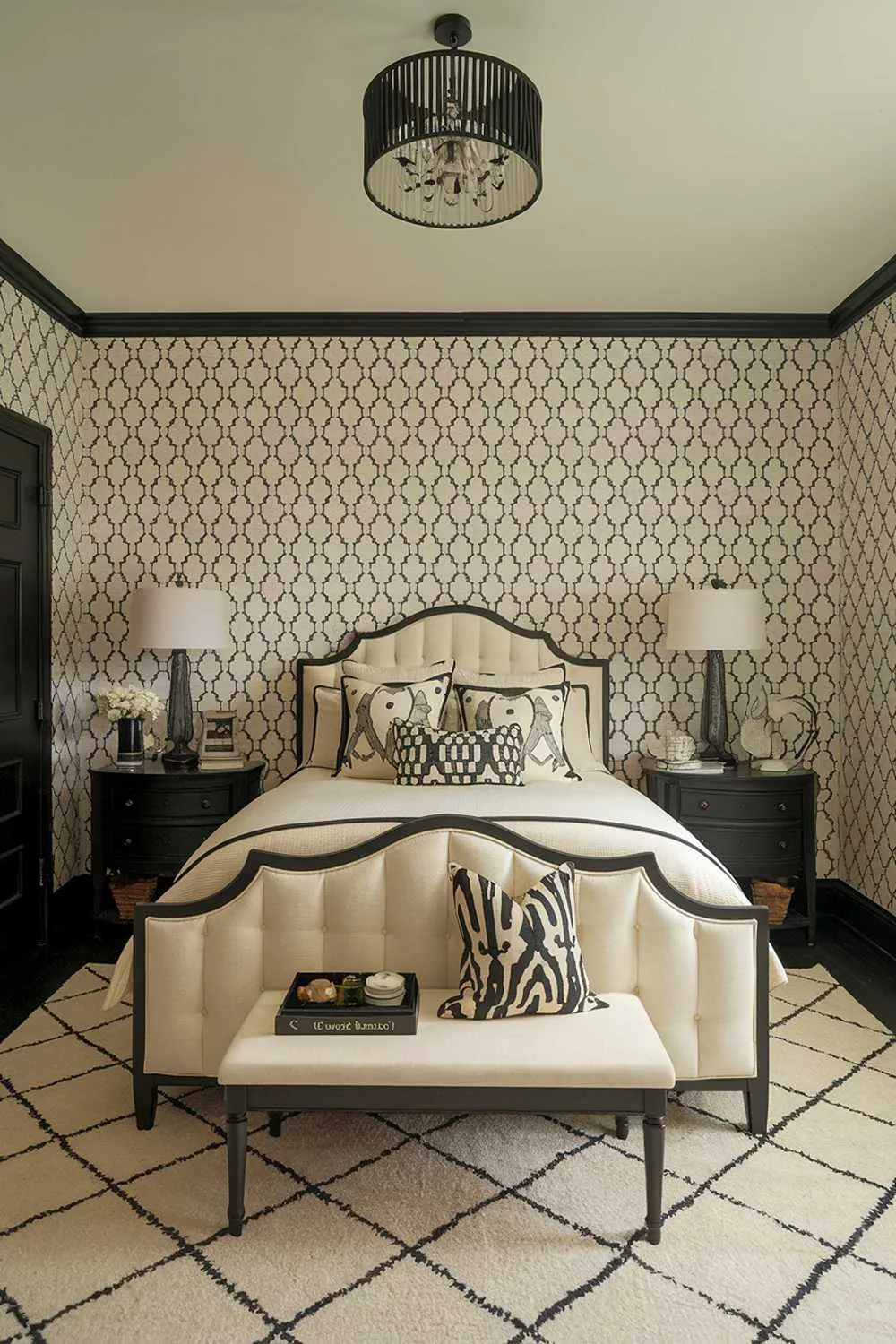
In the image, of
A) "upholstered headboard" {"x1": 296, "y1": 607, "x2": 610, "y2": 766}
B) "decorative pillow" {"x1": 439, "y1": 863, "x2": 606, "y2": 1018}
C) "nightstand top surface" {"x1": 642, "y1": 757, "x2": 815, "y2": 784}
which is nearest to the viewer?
"decorative pillow" {"x1": 439, "y1": 863, "x2": 606, "y2": 1018}

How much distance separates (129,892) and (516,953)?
2.38 metres

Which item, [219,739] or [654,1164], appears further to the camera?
[219,739]

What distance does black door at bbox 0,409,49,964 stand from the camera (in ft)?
12.3

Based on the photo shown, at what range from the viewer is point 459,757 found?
3.41 metres

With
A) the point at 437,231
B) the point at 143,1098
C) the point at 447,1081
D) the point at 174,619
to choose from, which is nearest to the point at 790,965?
the point at 447,1081

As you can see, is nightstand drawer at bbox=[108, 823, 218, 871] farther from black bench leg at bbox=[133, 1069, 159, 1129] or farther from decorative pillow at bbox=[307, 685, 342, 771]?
black bench leg at bbox=[133, 1069, 159, 1129]

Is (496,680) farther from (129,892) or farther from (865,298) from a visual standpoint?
(865,298)

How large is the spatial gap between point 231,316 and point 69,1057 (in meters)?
3.34

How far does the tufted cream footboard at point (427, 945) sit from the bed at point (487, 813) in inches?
2.4

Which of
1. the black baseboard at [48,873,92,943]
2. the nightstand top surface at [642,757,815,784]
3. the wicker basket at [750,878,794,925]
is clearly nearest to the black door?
the black baseboard at [48,873,92,943]

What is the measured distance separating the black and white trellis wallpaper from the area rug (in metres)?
2.23

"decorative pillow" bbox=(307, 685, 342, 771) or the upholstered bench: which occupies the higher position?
"decorative pillow" bbox=(307, 685, 342, 771)

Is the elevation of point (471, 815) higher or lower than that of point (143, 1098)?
higher

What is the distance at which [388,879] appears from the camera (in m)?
2.45
